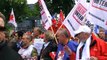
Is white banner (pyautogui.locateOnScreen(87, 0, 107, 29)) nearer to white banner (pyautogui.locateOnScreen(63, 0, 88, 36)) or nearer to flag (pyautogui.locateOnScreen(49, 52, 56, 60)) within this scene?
white banner (pyautogui.locateOnScreen(63, 0, 88, 36))

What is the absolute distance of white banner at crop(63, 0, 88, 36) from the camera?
25.9 ft

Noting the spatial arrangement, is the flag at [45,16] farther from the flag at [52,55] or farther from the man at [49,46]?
the flag at [52,55]

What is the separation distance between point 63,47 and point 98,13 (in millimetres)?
1458

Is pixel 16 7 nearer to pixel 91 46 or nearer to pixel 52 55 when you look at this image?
pixel 52 55

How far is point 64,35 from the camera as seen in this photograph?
7465 millimetres

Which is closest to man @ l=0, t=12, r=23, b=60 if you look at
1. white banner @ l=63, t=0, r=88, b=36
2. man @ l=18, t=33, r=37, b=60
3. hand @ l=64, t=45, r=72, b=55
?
hand @ l=64, t=45, r=72, b=55

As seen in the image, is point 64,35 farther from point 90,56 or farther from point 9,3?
point 9,3

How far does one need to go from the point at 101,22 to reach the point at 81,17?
1597mm

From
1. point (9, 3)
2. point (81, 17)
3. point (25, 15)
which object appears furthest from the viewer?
point (25, 15)

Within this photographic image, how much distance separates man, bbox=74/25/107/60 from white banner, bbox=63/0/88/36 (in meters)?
1.32

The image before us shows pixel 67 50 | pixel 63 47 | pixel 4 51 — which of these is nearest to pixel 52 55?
pixel 63 47

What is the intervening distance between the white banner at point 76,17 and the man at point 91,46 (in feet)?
4.32

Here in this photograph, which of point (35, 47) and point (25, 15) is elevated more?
point (35, 47)

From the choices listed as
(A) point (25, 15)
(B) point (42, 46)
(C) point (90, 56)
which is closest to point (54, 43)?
(B) point (42, 46)
